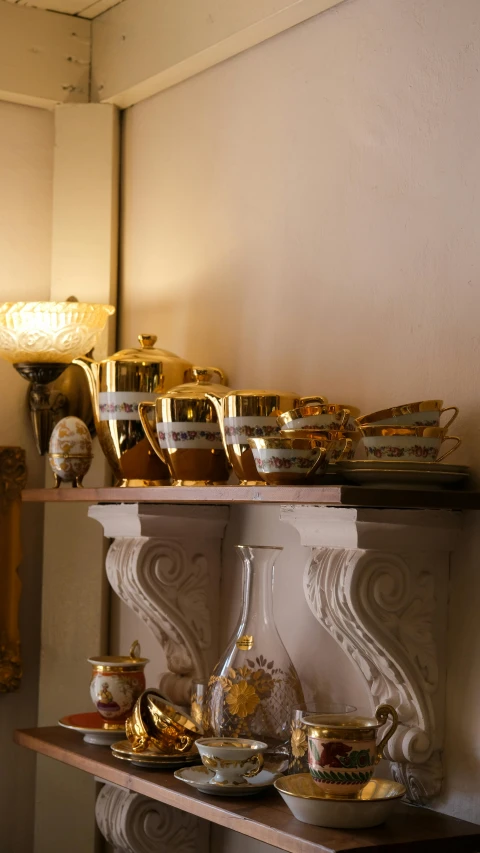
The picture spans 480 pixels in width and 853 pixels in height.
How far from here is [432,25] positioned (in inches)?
60.1

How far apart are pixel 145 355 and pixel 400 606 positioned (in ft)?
2.23

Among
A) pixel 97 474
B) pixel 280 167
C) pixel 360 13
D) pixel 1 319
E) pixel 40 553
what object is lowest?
pixel 40 553

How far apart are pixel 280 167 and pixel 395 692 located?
0.87m

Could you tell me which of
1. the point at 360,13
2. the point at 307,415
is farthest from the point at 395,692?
the point at 360,13

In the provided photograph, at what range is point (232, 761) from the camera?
1.47m

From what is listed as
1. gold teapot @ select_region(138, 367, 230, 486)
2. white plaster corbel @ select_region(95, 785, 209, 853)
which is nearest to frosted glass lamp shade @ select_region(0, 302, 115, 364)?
gold teapot @ select_region(138, 367, 230, 486)

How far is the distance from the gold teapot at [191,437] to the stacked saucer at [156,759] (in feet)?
1.32

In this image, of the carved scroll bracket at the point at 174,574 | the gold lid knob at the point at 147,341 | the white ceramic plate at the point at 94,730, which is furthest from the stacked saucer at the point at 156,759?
the gold lid knob at the point at 147,341

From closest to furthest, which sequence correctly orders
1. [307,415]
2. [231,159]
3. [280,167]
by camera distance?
[307,415] → [280,167] → [231,159]

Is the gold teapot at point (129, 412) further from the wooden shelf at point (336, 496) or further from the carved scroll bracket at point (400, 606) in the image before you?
the carved scroll bracket at point (400, 606)

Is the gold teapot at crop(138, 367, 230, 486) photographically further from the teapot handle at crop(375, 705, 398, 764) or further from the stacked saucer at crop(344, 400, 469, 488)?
the teapot handle at crop(375, 705, 398, 764)

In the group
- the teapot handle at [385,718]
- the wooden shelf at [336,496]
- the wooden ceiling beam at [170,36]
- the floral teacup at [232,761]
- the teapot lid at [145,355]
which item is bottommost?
the floral teacup at [232,761]

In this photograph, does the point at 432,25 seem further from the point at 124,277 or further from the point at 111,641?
the point at 111,641

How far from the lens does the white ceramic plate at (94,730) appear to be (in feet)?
5.90
